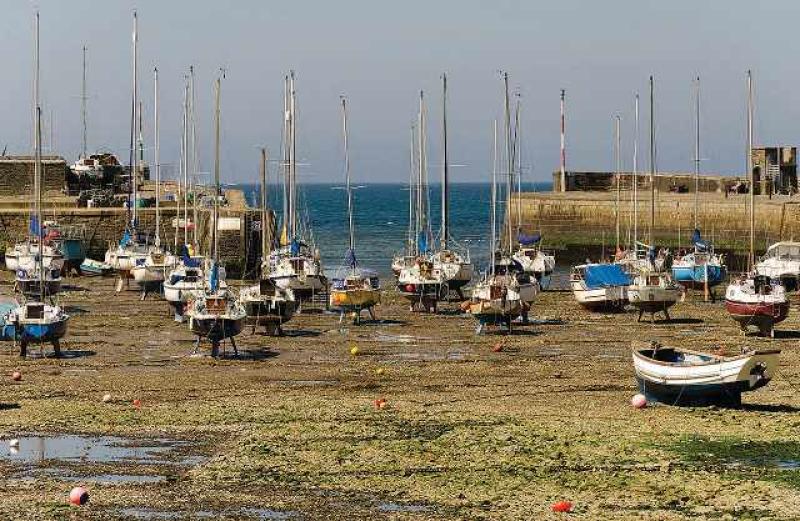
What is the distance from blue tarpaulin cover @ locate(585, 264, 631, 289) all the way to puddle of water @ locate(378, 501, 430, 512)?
2679 cm

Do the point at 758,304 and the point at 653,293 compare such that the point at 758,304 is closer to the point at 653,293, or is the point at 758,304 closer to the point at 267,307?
the point at 653,293

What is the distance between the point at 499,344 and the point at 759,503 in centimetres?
1881

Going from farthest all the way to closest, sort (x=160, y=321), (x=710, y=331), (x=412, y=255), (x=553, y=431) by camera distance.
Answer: (x=412, y=255), (x=160, y=321), (x=710, y=331), (x=553, y=431)

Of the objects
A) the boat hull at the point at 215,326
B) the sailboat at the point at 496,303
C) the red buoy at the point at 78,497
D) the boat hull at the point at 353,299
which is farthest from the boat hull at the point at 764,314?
the red buoy at the point at 78,497

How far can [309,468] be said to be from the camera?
81.9 ft

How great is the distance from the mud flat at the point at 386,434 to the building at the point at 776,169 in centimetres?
3869

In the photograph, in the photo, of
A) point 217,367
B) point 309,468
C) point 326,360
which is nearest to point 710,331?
point 326,360

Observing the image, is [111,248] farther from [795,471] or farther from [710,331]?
[795,471]

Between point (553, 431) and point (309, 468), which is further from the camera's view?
A: point (553, 431)

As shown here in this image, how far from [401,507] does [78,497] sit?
446 centimetres

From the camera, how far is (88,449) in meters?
26.5

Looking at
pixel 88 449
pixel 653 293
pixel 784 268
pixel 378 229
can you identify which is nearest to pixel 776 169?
pixel 784 268

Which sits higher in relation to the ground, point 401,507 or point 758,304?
point 758,304

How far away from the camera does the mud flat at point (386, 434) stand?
896 inches
